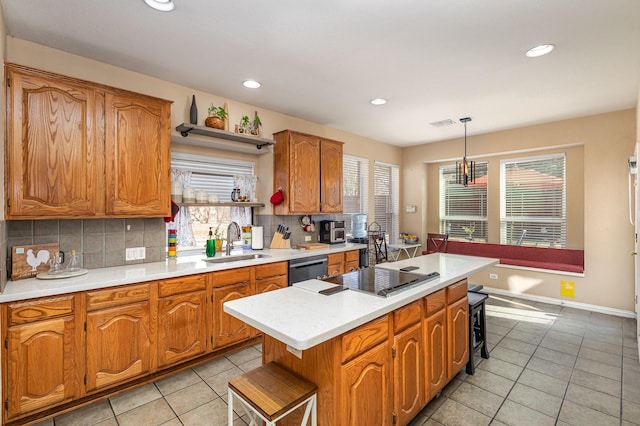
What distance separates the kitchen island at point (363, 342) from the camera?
55.8 inches

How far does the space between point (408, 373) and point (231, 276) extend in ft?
5.84

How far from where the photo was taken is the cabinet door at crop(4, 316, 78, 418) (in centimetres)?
191

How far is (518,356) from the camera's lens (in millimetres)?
2979

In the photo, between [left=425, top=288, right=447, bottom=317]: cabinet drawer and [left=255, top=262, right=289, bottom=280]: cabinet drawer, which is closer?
[left=425, top=288, right=447, bottom=317]: cabinet drawer

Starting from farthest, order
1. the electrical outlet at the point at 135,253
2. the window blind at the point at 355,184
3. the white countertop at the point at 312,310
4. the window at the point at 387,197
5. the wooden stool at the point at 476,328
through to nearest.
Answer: the window at the point at 387,197 → the window blind at the point at 355,184 → the electrical outlet at the point at 135,253 → the wooden stool at the point at 476,328 → the white countertop at the point at 312,310

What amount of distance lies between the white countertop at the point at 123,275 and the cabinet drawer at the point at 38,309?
49mm

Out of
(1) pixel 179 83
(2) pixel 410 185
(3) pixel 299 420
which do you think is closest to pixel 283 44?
(1) pixel 179 83

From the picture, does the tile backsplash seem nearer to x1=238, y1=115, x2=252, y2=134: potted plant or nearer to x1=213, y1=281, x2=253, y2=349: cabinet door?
x1=213, y1=281, x2=253, y2=349: cabinet door

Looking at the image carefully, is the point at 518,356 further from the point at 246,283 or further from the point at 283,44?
the point at 283,44

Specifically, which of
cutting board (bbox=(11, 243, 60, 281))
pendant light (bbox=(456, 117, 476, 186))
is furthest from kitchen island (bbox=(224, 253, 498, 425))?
pendant light (bbox=(456, 117, 476, 186))

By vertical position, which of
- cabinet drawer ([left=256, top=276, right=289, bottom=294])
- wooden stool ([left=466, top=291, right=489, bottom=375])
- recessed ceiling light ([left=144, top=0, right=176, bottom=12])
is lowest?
wooden stool ([left=466, top=291, right=489, bottom=375])

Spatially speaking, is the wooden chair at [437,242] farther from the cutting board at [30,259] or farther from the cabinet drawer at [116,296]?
the cutting board at [30,259]

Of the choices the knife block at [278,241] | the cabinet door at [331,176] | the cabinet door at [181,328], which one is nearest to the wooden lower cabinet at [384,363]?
the cabinet door at [181,328]

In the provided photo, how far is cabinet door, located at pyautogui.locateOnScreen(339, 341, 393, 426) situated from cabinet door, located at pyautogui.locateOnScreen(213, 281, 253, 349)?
1.72m
